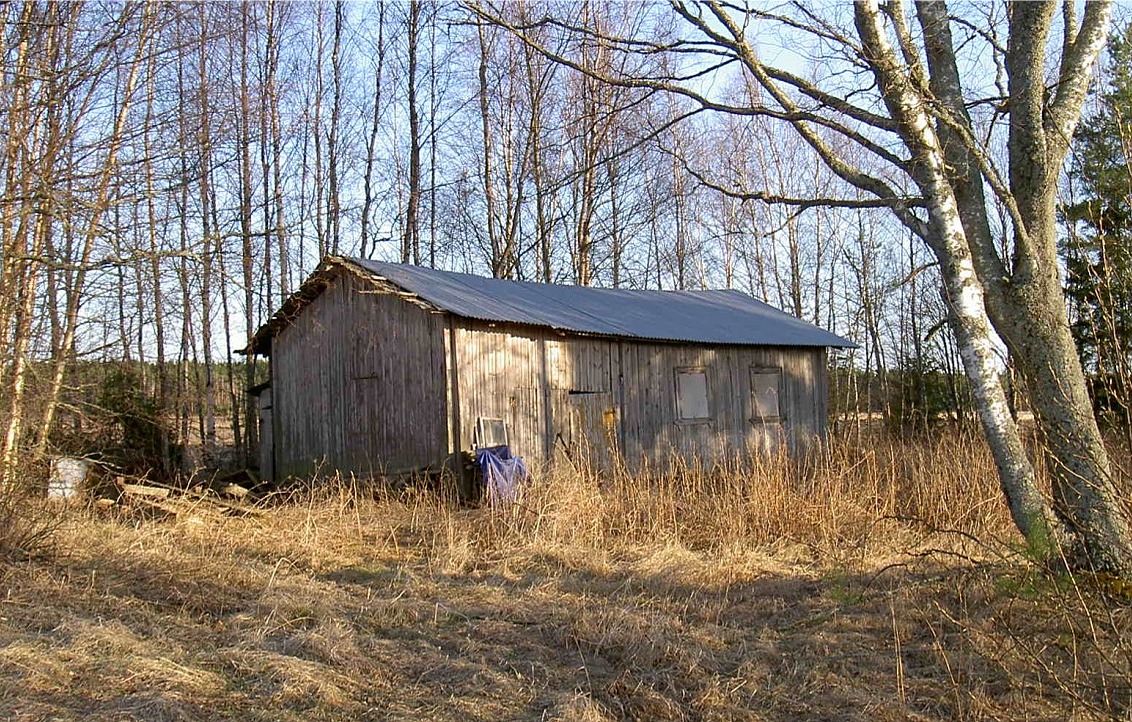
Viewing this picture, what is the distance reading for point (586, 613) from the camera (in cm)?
574

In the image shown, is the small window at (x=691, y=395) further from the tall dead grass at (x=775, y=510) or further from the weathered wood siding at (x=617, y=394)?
the tall dead grass at (x=775, y=510)

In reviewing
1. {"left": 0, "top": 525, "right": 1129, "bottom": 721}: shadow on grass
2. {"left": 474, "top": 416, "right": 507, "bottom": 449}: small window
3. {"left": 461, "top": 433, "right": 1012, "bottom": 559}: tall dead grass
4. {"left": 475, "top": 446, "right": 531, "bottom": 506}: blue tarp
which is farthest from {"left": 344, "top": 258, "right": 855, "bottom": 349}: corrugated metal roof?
{"left": 0, "top": 525, "right": 1129, "bottom": 721}: shadow on grass

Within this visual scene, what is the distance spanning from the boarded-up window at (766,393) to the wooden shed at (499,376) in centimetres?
3

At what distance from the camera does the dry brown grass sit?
4.35 metres

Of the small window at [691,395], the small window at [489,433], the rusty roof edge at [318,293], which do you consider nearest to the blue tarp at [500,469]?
the small window at [489,433]

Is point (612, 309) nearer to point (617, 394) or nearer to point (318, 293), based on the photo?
point (617, 394)

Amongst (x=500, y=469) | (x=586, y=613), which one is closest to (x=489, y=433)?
(x=500, y=469)

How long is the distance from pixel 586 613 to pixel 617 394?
9.98 metres

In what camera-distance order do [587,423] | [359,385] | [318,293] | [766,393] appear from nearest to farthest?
[359,385] < [587,423] < [318,293] < [766,393]

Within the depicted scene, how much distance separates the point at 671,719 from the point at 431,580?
348 centimetres

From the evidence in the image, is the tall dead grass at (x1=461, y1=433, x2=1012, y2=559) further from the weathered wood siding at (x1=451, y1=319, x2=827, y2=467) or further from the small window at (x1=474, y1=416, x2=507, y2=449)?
the small window at (x1=474, y1=416, x2=507, y2=449)

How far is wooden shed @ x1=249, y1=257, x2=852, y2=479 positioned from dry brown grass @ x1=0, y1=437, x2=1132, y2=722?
3661 millimetres

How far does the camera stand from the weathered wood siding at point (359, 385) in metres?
13.6

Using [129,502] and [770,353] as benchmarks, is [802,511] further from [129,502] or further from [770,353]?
[770,353]
